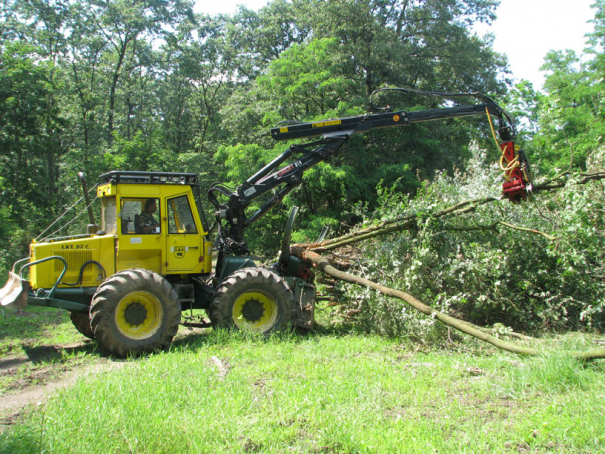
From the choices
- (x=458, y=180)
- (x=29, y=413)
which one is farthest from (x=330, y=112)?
(x=29, y=413)

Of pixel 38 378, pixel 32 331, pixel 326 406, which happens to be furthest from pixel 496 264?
pixel 32 331

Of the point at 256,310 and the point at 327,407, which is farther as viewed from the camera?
the point at 256,310

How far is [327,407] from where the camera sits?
15.3ft

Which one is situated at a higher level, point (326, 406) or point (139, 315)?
point (139, 315)

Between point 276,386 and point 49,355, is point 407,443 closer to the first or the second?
point 276,386

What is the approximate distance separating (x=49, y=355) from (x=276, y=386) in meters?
4.00

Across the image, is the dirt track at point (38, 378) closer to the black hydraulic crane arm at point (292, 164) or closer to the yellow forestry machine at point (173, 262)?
the yellow forestry machine at point (173, 262)

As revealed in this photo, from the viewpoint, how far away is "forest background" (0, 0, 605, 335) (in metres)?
7.96

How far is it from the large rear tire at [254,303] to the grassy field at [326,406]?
3.30 feet

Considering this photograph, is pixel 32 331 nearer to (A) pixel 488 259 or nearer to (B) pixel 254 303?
(B) pixel 254 303

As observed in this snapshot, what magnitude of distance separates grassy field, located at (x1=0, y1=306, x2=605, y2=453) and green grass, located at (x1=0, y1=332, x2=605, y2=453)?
1 cm

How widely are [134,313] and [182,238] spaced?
148cm

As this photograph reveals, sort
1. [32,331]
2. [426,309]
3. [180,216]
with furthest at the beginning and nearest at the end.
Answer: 1. [32,331]
2. [180,216]
3. [426,309]

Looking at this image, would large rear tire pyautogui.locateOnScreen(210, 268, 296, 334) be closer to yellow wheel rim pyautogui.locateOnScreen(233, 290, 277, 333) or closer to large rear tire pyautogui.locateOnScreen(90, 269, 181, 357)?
yellow wheel rim pyautogui.locateOnScreen(233, 290, 277, 333)
